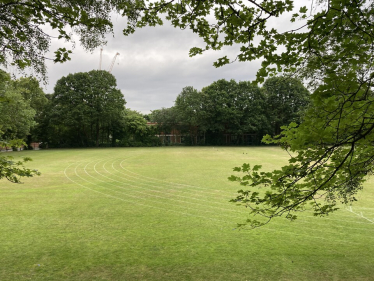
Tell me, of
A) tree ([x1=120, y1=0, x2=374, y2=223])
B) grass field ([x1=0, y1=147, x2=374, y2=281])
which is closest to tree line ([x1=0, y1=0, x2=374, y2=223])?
tree ([x1=120, y1=0, x2=374, y2=223])

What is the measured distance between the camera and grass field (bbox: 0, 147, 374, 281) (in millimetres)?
4916

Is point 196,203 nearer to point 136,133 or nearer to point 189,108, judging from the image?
point 189,108

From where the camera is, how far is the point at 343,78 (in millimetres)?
2477

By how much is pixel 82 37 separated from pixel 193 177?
463 inches

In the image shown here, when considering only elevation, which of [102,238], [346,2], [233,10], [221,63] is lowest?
[102,238]

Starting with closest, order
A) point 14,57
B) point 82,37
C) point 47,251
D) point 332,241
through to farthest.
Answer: point 14,57 → point 82,37 → point 47,251 → point 332,241

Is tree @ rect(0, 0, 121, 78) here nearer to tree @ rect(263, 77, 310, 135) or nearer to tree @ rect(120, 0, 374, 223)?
tree @ rect(120, 0, 374, 223)

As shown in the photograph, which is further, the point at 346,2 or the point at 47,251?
the point at 47,251

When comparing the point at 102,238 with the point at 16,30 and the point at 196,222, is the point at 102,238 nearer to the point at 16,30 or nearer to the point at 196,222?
the point at 196,222

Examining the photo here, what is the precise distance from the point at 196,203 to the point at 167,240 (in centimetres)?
355

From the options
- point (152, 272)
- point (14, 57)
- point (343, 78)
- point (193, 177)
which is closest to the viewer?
point (343, 78)

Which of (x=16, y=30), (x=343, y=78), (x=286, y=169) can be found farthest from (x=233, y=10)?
(x=16, y=30)

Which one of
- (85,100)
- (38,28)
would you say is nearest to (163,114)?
(85,100)

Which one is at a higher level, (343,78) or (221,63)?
(221,63)
